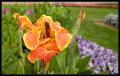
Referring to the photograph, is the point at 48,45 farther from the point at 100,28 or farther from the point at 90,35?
the point at 100,28

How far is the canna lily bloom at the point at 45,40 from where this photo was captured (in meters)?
1.89

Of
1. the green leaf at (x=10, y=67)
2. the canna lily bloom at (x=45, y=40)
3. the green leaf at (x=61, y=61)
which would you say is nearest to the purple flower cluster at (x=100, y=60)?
the green leaf at (x=61, y=61)

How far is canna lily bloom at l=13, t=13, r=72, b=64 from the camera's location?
1887mm

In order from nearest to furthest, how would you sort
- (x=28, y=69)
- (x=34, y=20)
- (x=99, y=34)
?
(x=28, y=69), (x=34, y=20), (x=99, y=34)

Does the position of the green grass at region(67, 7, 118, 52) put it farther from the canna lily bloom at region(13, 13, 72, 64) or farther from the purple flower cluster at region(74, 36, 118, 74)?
the canna lily bloom at region(13, 13, 72, 64)

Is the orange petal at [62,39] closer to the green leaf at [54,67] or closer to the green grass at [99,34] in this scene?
the green leaf at [54,67]

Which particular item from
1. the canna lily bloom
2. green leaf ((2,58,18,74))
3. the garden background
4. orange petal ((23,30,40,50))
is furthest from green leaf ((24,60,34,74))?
orange petal ((23,30,40,50))

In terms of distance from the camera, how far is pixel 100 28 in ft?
37.0

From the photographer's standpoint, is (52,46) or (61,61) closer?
(52,46)

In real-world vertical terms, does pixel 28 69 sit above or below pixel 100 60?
above

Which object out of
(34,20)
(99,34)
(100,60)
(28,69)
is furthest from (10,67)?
(99,34)

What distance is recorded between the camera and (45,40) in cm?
192

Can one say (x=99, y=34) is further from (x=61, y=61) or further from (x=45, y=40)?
(x=45, y=40)

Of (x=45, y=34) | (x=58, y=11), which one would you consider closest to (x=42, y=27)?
(x=45, y=34)
